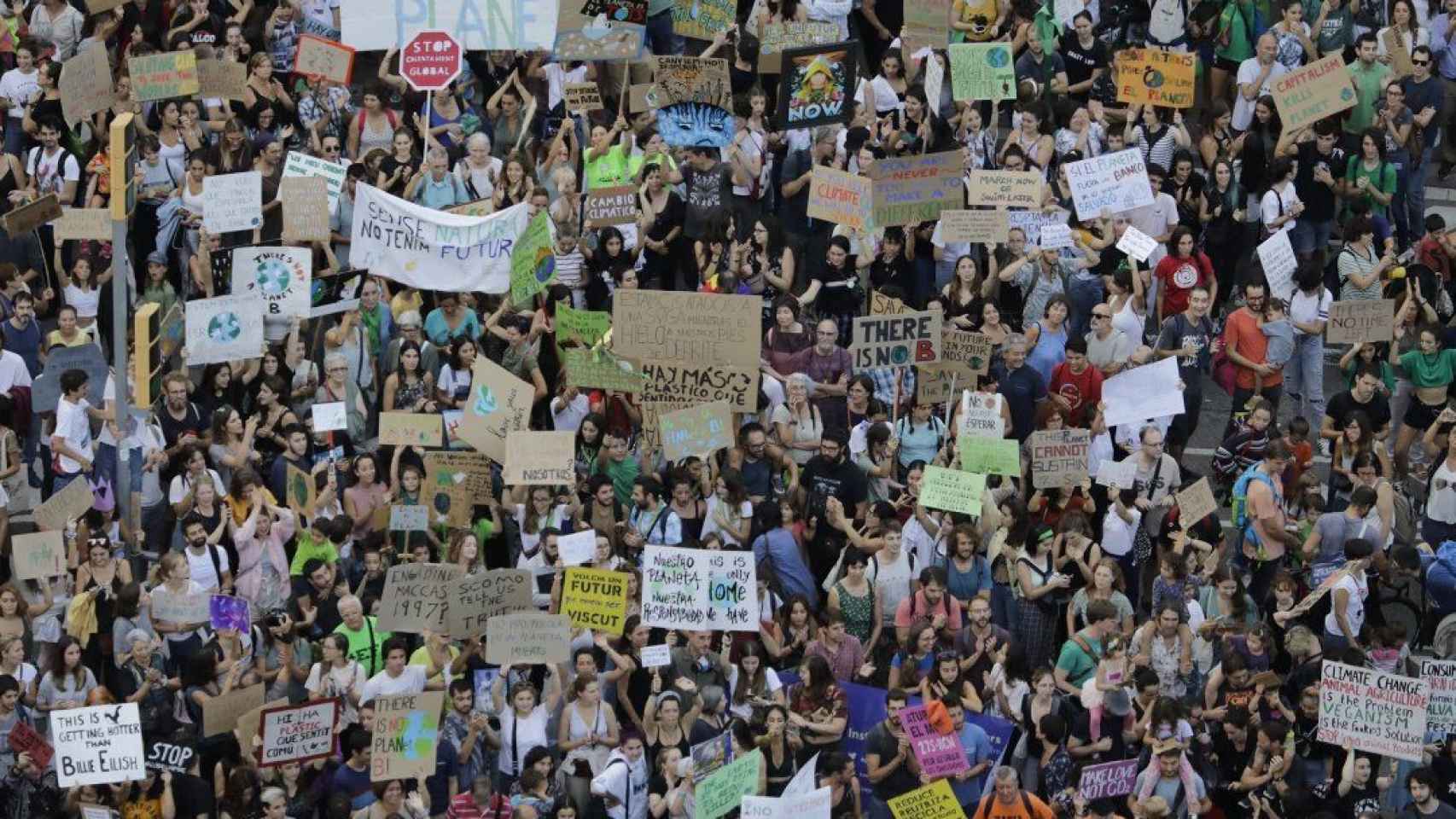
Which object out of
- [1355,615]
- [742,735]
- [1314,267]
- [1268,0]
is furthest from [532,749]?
[1268,0]

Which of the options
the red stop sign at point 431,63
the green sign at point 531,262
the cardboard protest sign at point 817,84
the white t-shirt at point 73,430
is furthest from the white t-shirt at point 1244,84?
the white t-shirt at point 73,430

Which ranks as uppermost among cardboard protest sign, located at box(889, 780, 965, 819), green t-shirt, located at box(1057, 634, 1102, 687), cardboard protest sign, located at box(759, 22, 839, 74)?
cardboard protest sign, located at box(759, 22, 839, 74)

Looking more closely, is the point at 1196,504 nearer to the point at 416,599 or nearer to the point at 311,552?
the point at 416,599

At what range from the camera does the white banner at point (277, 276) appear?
2334cm

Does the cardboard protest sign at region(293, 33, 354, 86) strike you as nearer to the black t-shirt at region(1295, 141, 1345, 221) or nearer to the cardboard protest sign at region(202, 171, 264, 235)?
the cardboard protest sign at region(202, 171, 264, 235)

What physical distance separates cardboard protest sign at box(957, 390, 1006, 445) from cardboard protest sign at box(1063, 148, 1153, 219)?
7.61ft

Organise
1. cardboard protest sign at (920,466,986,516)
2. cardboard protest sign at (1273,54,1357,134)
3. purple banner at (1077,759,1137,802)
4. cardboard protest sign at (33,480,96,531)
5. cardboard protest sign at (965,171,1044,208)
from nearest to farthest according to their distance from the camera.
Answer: purple banner at (1077,759,1137,802), cardboard protest sign at (33,480,96,531), cardboard protest sign at (920,466,986,516), cardboard protest sign at (965,171,1044,208), cardboard protest sign at (1273,54,1357,134)

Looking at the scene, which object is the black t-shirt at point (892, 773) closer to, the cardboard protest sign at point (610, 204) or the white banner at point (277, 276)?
the cardboard protest sign at point (610, 204)

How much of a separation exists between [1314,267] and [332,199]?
6.65 metres

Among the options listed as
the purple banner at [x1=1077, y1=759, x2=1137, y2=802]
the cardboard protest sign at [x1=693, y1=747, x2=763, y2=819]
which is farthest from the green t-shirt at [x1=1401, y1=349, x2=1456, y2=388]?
the cardboard protest sign at [x1=693, y1=747, x2=763, y2=819]

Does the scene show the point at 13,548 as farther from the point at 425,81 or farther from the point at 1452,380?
the point at 1452,380

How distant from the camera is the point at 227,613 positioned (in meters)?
20.8

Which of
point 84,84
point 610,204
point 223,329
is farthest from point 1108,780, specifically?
point 84,84

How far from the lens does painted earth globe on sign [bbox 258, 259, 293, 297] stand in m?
23.4
